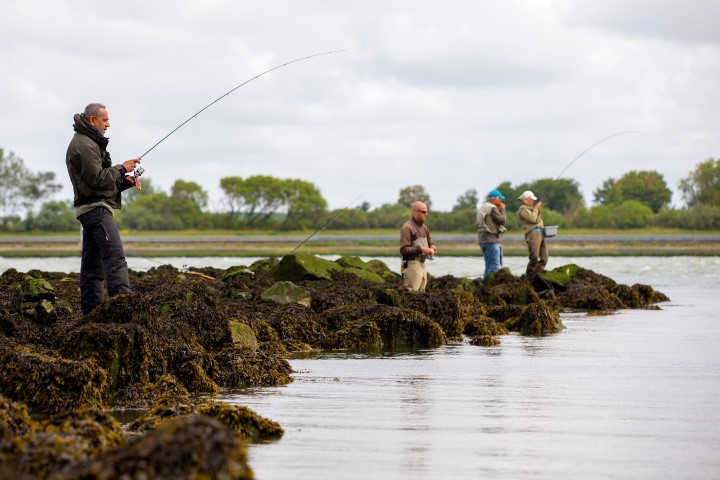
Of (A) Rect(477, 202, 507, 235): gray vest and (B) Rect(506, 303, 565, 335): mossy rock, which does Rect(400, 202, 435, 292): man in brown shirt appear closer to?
(B) Rect(506, 303, 565, 335): mossy rock

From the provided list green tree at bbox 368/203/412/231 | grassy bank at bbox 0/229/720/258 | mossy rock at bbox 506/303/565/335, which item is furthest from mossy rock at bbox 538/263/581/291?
green tree at bbox 368/203/412/231

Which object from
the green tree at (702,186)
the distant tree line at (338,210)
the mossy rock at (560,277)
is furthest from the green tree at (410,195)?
the mossy rock at (560,277)

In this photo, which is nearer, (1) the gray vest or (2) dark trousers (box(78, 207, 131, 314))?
(2) dark trousers (box(78, 207, 131, 314))

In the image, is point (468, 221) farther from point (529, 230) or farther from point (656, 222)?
point (529, 230)

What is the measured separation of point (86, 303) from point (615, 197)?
215 feet

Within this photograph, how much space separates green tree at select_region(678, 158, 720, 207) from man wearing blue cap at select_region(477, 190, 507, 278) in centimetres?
3447

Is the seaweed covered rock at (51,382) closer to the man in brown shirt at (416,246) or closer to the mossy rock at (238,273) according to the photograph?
the man in brown shirt at (416,246)

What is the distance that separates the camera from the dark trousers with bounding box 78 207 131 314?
31.5 feet

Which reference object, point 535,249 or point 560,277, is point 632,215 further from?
point 535,249

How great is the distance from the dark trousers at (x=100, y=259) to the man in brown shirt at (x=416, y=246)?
6.13 meters

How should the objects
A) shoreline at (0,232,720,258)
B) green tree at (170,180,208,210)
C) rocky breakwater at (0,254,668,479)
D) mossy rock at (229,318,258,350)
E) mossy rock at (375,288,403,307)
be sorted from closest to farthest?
rocky breakwater at (0,254,668,479) < mossy rock at (229,318,258,350) < mossy rock at (375,288,403,307) < shoreline at (0,232,720,258) < green tree at (170,180,208,210)

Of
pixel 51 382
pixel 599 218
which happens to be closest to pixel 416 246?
pixel 51 382

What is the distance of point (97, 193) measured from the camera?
31.4 ft

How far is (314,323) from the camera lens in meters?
12.5
